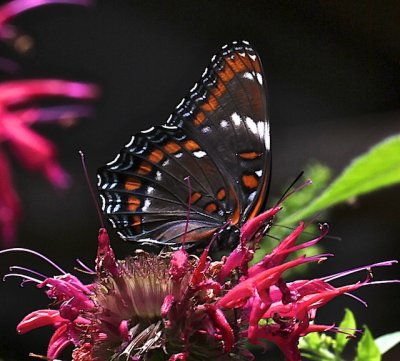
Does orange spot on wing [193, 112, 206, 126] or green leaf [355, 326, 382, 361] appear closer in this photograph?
green leaf [355, 326, 382, 361]

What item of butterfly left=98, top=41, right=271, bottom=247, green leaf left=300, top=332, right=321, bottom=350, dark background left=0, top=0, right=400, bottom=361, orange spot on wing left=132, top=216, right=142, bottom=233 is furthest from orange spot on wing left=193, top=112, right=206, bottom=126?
dark background left=0, top=0, right=400, bottom=361

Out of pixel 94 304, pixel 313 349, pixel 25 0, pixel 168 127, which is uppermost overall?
pixel 25 0

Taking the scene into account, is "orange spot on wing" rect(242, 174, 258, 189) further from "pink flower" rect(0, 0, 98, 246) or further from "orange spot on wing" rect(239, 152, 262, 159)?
"pink flower" rect(0, 0, 98, 246)

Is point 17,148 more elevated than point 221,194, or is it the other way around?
point 17,148

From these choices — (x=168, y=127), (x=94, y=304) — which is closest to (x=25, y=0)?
(x=168, y=127)

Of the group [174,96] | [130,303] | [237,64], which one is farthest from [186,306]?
[174,96]

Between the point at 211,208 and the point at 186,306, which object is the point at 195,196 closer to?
the point at 211,208

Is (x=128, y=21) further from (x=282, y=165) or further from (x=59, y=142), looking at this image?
(x=282, y=165)
